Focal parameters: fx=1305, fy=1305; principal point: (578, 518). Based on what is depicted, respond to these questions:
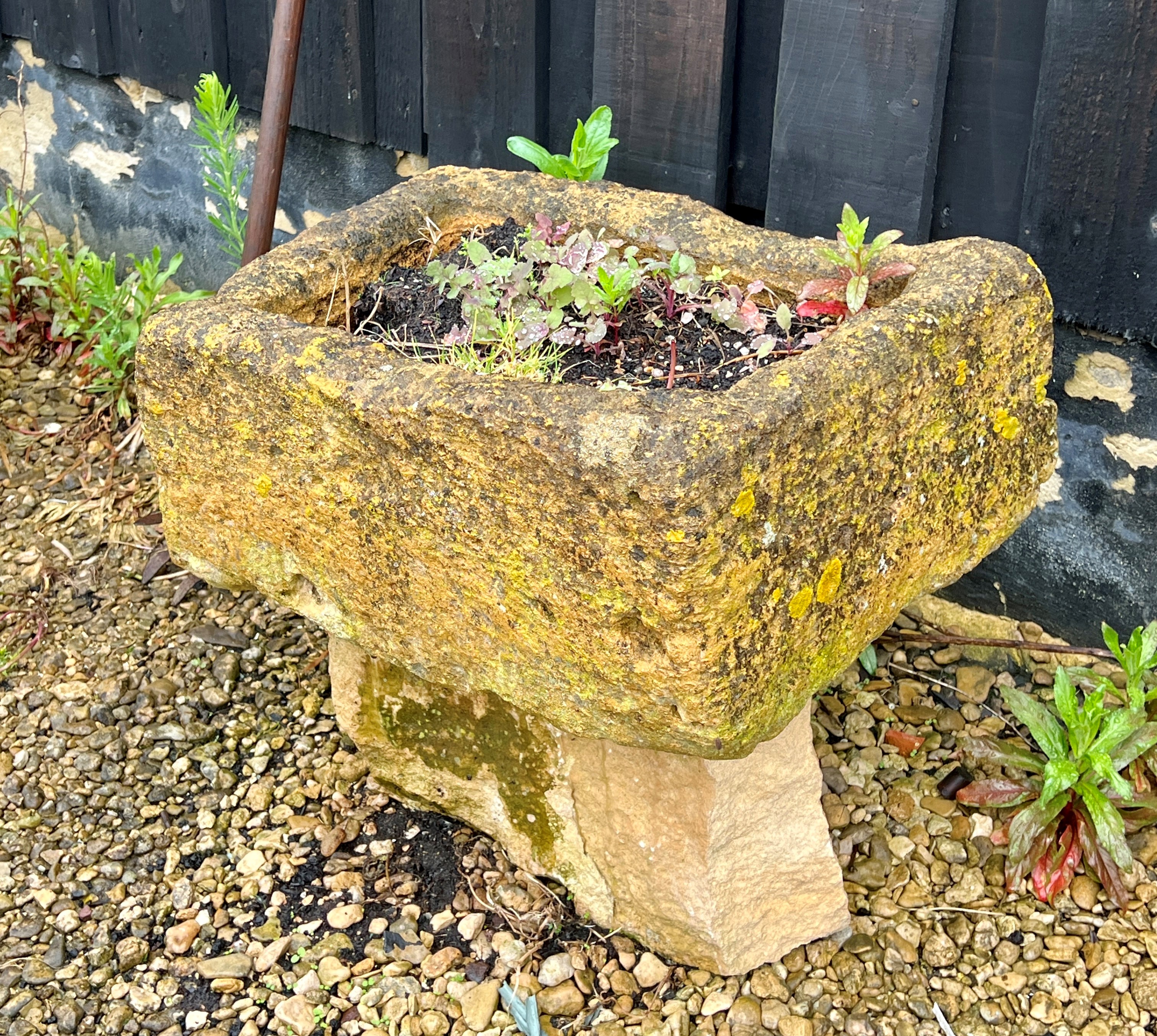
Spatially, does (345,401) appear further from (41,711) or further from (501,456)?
(41,711)

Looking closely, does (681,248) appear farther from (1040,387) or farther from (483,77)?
(483,77)

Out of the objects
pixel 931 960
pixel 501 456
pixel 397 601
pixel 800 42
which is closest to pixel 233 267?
pixel 800 42

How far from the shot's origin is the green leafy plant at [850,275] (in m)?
1.75

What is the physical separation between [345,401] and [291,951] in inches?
35.8

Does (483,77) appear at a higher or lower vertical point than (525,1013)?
higher

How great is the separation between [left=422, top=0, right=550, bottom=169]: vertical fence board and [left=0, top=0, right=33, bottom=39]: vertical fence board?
149 centimetres

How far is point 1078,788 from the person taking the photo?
6.63ft

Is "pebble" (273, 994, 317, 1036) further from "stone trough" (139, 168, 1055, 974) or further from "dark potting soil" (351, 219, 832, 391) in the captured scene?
"dark potting soil" (351, 219, 832, 391)

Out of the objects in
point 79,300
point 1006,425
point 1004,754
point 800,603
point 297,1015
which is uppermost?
point 1006,425

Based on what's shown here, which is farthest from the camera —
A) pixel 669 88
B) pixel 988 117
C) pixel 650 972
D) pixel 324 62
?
pixel 324 62

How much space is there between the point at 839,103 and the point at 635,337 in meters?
0.65

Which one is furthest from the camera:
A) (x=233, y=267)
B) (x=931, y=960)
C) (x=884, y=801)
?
(x=233, y=267)

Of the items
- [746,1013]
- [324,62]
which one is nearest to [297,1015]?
[746,1013]

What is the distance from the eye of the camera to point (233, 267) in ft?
11.1
